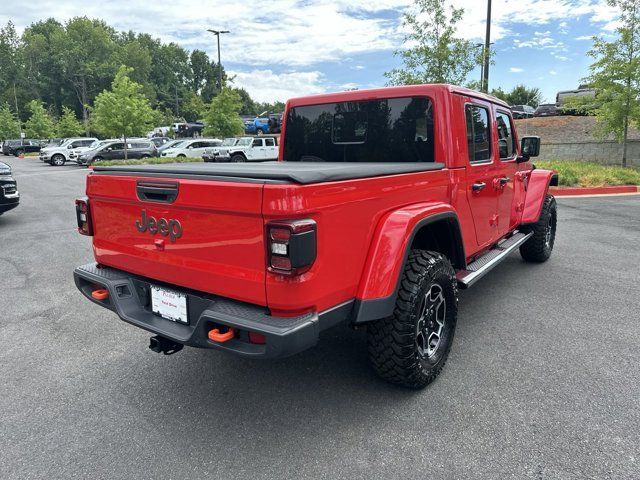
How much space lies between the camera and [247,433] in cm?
257

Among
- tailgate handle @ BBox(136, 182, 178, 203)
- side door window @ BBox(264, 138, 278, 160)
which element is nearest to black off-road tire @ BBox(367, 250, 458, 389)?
tailgate handle @ BBox(136, 182, 178, 203)

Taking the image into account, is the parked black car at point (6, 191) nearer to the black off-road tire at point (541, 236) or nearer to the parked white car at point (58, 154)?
the black off-road tire at point (541, 236)

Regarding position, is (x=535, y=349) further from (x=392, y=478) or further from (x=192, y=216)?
(x=192, y=216)

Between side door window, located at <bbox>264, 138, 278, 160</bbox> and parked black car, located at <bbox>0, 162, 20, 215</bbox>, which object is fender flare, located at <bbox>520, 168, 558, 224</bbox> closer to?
parked black car, located at <bbox>0, 162, 20, 215</bbox>

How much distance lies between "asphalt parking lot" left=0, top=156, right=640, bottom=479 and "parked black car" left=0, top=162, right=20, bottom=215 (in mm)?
4833

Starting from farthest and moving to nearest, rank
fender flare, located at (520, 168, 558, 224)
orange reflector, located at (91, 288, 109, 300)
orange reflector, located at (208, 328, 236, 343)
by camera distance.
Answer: fender flare, located at (520, 168, 558, 224)
orange reflector, located at (91, 288, 109, 300)
orange reflector, located at (208, 328, 236, 343)

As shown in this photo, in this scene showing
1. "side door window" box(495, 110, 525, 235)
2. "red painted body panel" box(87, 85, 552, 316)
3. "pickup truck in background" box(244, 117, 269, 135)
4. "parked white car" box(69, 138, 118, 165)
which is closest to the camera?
"red painted body panel" box(87, 85, 552, 316)

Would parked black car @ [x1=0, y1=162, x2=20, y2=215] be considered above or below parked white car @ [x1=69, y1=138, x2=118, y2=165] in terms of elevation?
below

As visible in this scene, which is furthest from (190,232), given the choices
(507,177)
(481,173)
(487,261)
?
(507,177)

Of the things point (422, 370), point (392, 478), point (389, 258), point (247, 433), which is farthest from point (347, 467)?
point (389, 258)

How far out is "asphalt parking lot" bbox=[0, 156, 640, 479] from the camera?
231 centimetres

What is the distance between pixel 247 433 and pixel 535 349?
7.33 ft

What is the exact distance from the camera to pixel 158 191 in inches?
100

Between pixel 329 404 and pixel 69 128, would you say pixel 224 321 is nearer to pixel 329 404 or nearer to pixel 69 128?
pixel 329 404
